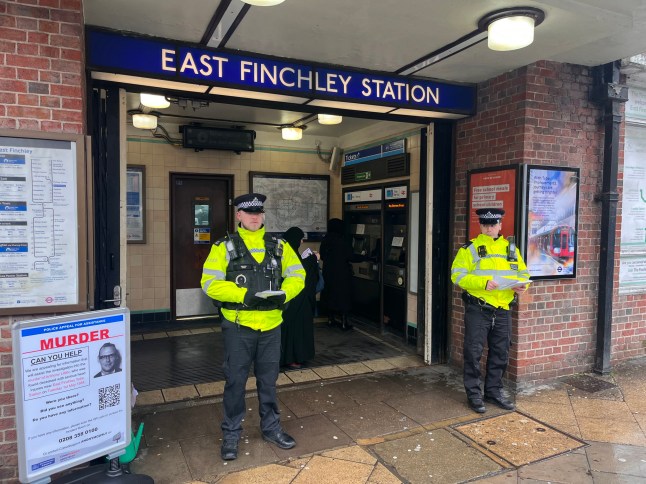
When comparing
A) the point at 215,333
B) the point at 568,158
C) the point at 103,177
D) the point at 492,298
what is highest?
the point at 568,158

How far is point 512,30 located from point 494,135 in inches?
63.7

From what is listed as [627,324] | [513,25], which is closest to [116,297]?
[513,25]

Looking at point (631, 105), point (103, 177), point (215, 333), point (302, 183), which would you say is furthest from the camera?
point (302, 183)

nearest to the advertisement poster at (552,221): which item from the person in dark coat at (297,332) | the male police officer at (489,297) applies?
the male police officer at (489,297)

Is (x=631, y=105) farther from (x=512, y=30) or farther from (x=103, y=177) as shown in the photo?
(x=103, y=177)

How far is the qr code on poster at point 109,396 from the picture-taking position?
274cm

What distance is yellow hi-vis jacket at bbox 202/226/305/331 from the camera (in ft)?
10.5

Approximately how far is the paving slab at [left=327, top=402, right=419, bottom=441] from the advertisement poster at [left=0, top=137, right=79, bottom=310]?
2276 mm

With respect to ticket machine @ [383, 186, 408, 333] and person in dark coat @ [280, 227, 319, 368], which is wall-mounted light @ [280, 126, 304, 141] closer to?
ticket machine @ [383, 186, 408, 333]

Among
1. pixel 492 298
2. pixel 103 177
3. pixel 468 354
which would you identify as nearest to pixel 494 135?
pixel 492 298

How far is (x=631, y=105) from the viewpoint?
532cm

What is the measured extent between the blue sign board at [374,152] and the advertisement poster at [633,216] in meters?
2.62

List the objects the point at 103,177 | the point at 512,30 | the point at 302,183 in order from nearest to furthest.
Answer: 1. the point at 512,30
2. the point at 103,177
3. the point at 302,183

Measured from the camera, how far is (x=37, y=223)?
2883 millimetres
